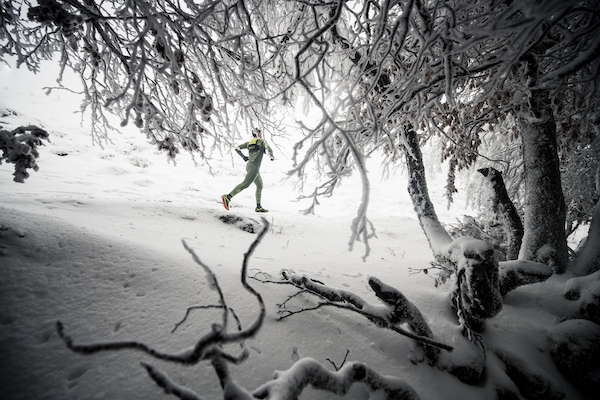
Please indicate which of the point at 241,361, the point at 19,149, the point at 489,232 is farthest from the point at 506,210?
the point at 19,149

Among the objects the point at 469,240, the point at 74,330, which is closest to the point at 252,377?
the point at 74,330

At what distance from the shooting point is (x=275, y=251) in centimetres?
306

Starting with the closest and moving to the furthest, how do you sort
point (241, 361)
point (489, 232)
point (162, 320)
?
point (241, 361) → point (162, 320) → point (489, 232)

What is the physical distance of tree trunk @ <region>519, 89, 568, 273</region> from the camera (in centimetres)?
171

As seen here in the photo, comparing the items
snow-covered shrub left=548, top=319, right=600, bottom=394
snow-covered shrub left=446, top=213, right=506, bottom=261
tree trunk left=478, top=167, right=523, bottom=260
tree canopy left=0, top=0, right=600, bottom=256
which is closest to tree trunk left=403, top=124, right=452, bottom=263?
tree canopy left=0, top=0, right=600, bottom=256

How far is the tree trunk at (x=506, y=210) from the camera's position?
2.04m

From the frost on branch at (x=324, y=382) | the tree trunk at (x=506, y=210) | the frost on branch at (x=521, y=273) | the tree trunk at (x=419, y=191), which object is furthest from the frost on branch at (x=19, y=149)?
the tree trunk at (x=506, y=210)

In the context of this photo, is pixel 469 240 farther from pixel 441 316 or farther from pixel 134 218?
pixel 134 218

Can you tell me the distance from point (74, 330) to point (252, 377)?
848mm

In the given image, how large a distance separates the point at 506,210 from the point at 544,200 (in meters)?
0.32

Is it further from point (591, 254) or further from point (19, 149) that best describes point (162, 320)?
point (591, 254)

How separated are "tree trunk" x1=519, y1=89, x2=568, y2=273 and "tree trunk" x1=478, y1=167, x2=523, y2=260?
218mm

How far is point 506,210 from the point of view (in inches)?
81.4

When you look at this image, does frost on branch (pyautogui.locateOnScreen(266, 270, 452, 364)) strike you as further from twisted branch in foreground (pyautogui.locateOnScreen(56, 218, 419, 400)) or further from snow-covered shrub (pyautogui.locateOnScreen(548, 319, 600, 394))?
snow-covered shrub (pyautogui.locateOnScreen(548, 319, 600, 394))
